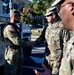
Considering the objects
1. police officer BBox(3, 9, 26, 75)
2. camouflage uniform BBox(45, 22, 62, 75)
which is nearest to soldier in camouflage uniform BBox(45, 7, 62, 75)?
camouflage uniform BBox(45, 22, 62, 75)

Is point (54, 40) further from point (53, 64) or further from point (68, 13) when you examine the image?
point (68, 13)

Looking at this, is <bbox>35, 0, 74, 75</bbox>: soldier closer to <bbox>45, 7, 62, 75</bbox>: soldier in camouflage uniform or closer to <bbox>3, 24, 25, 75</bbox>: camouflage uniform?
<bbox>45, 7, 62, 75</bbox>: soldier in camouflage uniform

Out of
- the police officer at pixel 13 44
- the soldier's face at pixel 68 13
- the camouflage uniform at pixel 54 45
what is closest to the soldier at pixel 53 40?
the camouflage uniform at pixel 54 45

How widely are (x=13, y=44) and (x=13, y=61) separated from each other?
15.0 inches

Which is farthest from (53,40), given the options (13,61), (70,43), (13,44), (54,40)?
(70,43)

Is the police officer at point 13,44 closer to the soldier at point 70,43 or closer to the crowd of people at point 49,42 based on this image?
the crowd of people at point 49,42

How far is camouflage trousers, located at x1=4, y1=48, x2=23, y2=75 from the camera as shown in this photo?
519cm

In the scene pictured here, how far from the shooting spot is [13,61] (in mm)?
5258

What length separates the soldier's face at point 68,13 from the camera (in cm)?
185

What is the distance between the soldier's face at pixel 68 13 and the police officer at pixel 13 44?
10.0 feet

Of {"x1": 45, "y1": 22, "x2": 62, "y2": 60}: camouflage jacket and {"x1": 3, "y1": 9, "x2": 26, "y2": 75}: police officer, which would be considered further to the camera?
{"x1": 3, "y1": 9, "x2": 26, "y2": 75}: police officer

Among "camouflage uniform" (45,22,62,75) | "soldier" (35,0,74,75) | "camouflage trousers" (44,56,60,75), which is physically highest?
"soldier" (35,0,74,75)

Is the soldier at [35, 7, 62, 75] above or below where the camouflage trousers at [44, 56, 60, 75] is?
above

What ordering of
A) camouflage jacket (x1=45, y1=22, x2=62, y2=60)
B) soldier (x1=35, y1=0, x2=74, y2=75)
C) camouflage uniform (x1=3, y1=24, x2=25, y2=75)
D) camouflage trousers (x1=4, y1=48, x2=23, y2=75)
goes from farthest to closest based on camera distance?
camouflage trousers (x1=4, y1=48, x2=23, y2=75)
camouflage uniform (x1=3, y1=24, x2=25, y2=75)
camouflage jacket (x1=45, y1=22, x2=62, y2=60)
soldier (x1=35, y1=0, x2=74, y2=75)
